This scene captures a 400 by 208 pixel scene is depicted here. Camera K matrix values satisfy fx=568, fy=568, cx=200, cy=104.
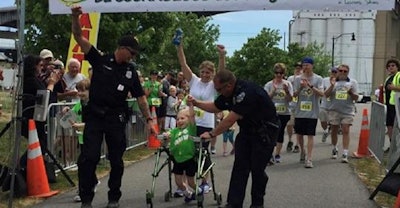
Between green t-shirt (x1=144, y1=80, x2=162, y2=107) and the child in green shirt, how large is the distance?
7231 mm

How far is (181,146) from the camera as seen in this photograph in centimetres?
669

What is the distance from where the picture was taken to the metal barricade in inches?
389

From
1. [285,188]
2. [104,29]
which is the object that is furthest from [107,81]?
[104,29]

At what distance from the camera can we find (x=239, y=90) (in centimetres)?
595

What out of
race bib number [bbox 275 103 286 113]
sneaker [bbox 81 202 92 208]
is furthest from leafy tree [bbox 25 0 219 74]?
sneaker [bbox 81 202 92 208]

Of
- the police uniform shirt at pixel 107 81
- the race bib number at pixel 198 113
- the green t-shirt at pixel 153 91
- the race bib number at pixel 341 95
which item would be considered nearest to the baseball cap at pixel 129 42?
the police uniform shirt at pixel 107 81

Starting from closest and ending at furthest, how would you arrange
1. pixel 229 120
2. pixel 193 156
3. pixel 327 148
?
pixel 229 120 → pixel 193 156 → pixel 327 148

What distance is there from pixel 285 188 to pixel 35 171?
136 inches

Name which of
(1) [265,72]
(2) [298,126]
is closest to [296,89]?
(2) [298,126]

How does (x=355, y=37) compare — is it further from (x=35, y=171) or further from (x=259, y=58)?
(x=35, y=171)

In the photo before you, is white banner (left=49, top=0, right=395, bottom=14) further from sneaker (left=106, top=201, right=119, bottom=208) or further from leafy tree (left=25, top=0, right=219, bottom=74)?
leafy tree (left=25, top=0, right=219, bottom=74)

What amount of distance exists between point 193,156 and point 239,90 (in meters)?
1.17

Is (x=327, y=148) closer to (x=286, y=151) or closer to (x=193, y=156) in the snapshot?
(x=286, y=151)

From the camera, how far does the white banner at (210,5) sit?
26.2 feet
